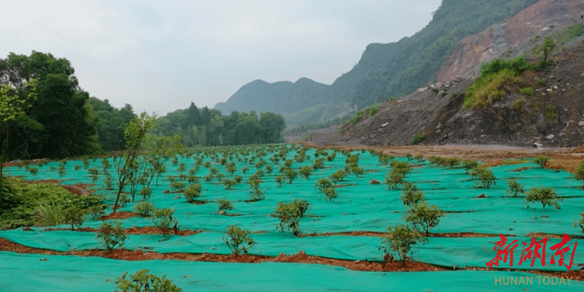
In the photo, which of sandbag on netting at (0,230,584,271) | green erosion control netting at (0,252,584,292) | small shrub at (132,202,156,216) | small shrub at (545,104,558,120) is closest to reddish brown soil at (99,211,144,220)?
small shrub at (132,202,156,216)

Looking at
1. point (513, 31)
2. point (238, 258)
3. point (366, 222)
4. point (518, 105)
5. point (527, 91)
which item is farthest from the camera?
point (513, 31)

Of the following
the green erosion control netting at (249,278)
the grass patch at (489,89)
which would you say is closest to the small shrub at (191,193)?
the green erosion control netting at (249,278)

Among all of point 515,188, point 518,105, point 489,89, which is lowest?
point 515,188

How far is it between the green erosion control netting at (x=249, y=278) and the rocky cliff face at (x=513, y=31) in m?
76.5

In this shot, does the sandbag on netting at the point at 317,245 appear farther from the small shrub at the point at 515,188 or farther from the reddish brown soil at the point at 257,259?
the small shrub at the point at 515,188

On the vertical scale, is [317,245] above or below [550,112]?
below

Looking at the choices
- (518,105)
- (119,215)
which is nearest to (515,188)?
(119,215)

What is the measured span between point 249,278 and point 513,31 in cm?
9873

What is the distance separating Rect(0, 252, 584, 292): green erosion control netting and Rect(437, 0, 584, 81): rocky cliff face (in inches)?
3010

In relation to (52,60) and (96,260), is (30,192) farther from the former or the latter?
(52,60)

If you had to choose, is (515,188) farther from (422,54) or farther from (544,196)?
(422,54)

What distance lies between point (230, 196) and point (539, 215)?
7.48m

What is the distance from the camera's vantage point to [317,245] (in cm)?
479

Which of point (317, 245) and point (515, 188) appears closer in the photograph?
point (317, 245)
